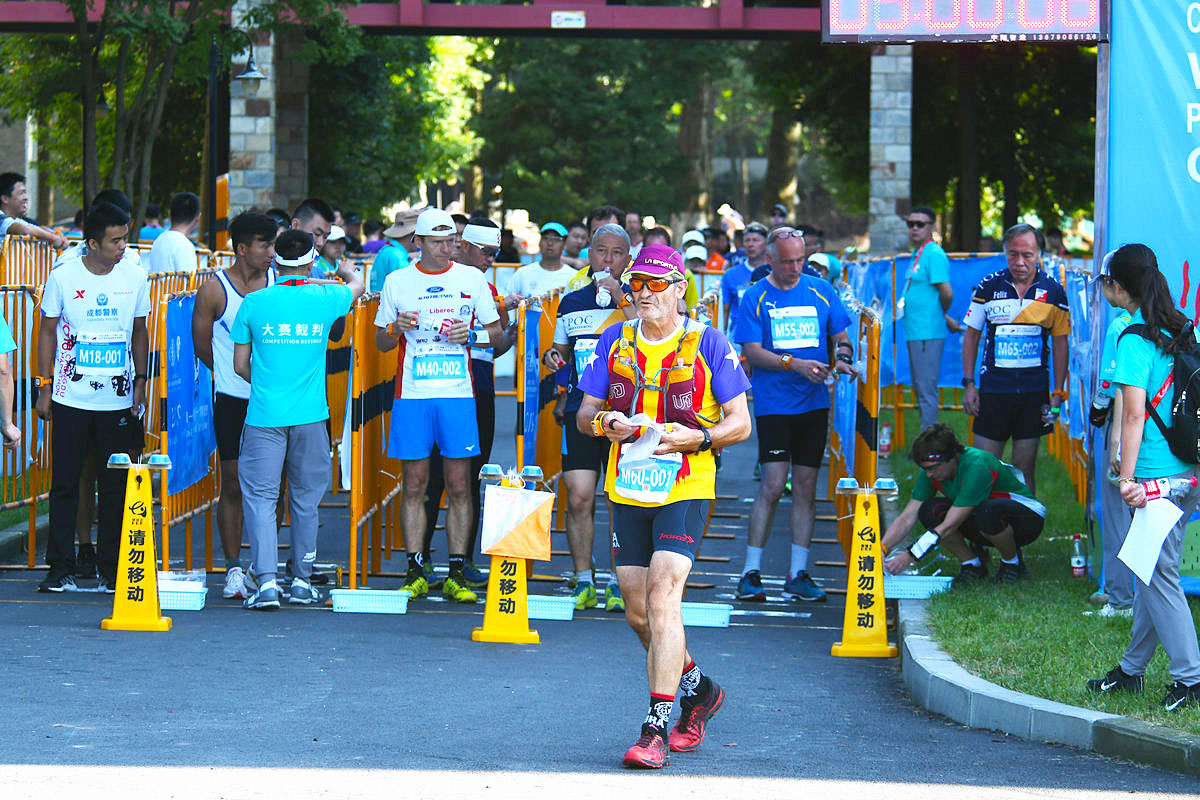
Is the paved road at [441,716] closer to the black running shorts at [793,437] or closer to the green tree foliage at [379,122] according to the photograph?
the black running shorts at [793,437]

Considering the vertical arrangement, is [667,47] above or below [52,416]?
above

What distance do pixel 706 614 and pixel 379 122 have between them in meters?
30.3

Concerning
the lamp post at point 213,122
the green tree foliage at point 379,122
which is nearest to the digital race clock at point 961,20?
the lamp post at point 213,122

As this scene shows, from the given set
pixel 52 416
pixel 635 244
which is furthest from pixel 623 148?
pixel 52 416

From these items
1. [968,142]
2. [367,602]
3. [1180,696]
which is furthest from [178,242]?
[968,142]

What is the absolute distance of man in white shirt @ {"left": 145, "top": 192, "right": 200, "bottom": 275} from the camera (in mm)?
13398

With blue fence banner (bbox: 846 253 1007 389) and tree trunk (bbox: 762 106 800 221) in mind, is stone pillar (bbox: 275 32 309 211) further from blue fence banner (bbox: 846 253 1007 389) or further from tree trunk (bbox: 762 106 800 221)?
tree trunk (bbox: 762 106 800 221)

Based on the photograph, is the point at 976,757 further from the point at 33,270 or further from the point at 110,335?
the point at 33,270

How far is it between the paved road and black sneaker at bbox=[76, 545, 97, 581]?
2.07 ft

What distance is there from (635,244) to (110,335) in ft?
21.1

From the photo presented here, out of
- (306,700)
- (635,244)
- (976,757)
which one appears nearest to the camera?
(976,757)

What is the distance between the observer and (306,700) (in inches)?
301

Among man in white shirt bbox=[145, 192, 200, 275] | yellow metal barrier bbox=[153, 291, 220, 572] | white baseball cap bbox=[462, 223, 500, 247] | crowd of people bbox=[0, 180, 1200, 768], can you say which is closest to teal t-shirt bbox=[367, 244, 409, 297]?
man in white shirt bbox=[145, 192, 200, 275]

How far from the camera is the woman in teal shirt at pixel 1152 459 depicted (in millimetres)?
7168
